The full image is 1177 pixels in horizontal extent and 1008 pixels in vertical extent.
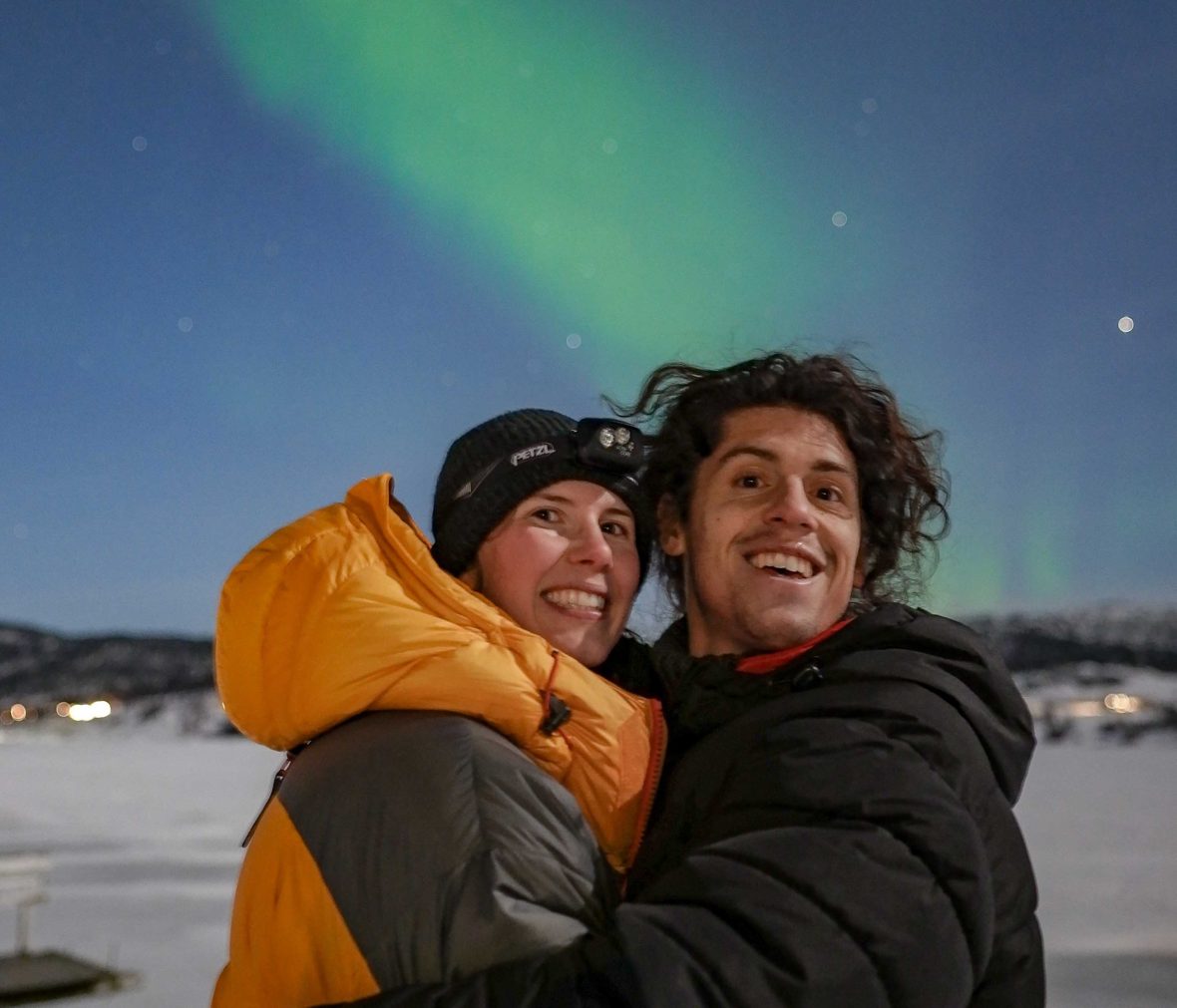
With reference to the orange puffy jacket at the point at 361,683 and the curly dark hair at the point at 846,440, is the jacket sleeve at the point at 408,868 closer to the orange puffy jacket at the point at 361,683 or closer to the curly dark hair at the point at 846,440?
the orange puffy jacket at the point at 361,683

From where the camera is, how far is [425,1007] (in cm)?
113

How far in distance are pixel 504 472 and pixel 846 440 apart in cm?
63

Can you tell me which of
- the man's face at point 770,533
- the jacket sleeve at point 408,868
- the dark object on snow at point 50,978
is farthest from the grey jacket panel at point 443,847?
the dark object on snow at point 50,978

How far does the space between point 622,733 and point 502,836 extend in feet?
1.05

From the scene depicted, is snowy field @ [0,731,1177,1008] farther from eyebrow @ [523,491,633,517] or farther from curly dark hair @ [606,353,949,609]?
eyebrow @ [523,491,633,517]

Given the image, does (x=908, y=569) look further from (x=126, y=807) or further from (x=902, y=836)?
(x=126, y=807)

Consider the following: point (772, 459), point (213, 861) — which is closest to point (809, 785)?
point (772, 459)

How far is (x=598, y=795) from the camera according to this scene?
4.80 feet

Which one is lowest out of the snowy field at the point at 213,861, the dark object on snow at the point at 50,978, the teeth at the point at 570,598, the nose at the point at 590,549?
the snowy field at the point at 213,861

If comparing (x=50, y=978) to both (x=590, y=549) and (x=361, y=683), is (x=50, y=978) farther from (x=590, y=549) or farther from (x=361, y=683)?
(x=361, y=683)

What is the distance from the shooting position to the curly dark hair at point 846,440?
2.09 m

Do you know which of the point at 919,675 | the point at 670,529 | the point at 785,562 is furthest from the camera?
the point at 670,529

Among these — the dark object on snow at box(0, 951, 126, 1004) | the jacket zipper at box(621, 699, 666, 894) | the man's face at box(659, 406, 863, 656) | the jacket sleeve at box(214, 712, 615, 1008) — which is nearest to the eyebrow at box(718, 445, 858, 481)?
the man's face at box(659, 406, 863, 656)

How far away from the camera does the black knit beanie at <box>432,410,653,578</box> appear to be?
Answer: 77.6 inches
